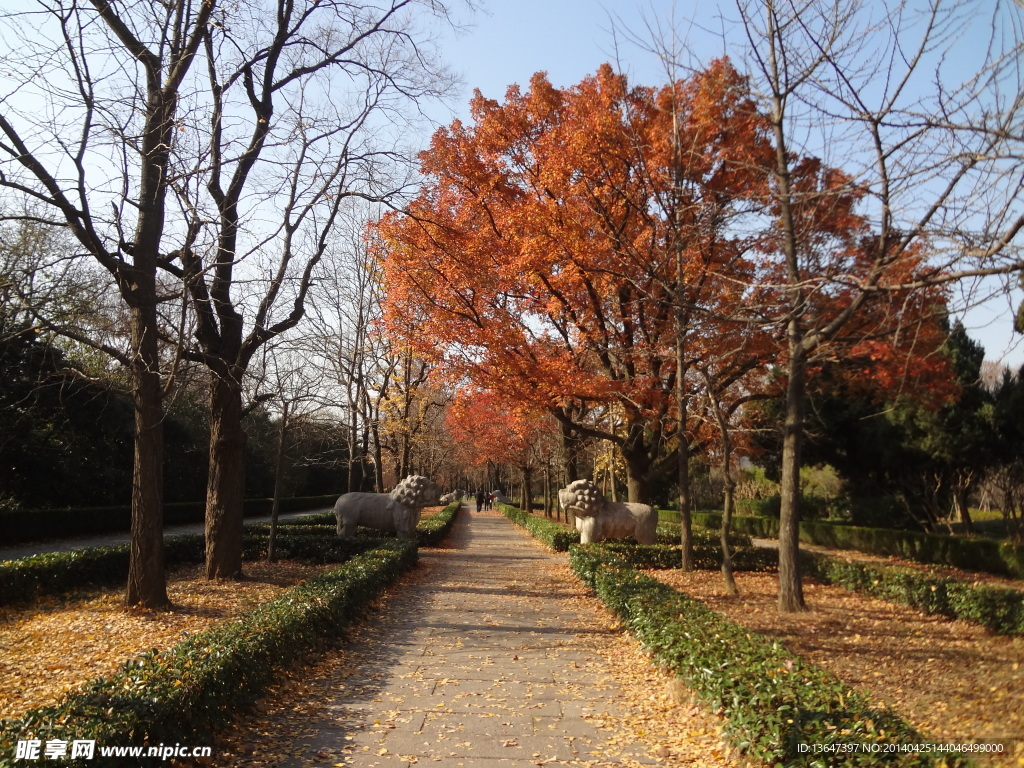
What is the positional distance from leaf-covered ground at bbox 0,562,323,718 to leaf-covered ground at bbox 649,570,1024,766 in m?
6.11

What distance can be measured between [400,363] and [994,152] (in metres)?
21.0

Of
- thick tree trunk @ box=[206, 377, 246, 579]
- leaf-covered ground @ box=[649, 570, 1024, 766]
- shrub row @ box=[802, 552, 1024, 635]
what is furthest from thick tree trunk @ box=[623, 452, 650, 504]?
thick tree trunk @ box=[206, 377, 246, 579]

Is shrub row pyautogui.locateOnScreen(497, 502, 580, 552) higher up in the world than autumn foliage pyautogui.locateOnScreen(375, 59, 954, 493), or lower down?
lower down

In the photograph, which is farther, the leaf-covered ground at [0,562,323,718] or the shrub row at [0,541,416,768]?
the leaf-covered ground at [0,562,323,718]

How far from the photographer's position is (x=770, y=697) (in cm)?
405

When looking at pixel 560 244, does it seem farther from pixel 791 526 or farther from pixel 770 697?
pixel 770 697

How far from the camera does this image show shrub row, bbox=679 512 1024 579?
1455 cm

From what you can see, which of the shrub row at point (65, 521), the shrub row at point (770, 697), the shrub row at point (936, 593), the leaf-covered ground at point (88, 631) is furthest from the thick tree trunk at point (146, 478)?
the shrub row at point (65, 521)

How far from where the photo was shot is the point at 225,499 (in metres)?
11.1

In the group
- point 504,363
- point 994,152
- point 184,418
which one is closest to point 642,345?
point 504,363

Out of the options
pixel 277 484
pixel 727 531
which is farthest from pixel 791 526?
pixel 277 484

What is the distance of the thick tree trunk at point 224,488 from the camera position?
435 inches

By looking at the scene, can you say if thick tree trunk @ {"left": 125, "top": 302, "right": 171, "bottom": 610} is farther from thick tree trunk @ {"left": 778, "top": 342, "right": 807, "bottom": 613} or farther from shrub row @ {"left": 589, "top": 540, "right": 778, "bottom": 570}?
shrub row @ {"left": 589, "top": 540, "right": 778, "bottom": 570}

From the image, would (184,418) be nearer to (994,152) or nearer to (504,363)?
(504,363)
